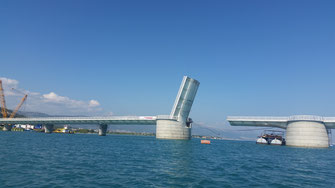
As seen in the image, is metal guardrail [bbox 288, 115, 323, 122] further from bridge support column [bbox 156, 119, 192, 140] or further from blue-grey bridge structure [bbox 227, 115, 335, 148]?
bridge support column [bbox 156, 119, 192, 140]

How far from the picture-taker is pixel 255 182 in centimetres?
1603

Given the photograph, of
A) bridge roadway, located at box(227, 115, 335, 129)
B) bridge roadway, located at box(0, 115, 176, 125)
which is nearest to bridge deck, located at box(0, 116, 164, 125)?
bridge roadway, located at box(0, 115, 176, 125)

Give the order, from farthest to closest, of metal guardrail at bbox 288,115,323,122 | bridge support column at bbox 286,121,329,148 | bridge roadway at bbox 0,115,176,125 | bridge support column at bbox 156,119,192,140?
bridge roadway at bbox 0,115,176,125 < bridge support column at bbox 156,119,192,140 < metal guardrail at bbox 288,115,323,122 < bridge support column at bbox 286,121,329,148

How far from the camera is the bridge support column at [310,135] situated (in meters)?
70.7

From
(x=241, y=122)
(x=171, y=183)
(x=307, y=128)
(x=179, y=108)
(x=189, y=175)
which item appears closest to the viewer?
(x=171, y=183)

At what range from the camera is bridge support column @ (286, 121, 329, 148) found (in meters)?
70.7

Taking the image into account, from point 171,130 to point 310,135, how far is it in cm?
4906

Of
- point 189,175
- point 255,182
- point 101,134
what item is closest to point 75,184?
point 189,175

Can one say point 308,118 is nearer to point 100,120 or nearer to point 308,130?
point 308,130

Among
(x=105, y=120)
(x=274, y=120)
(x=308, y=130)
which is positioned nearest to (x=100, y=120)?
A: (x=105, y=120)

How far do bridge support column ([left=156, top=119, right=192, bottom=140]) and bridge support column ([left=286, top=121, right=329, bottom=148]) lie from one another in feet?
132

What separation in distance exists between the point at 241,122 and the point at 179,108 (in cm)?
2938

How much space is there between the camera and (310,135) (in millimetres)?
70688

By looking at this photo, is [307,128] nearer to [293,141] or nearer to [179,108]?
[293,141]
